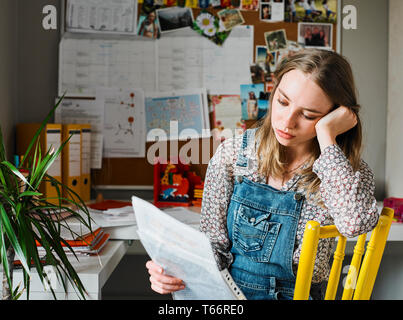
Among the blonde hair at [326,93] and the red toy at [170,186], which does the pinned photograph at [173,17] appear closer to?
the red toy at [170,186]

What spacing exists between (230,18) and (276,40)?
0.26 meters

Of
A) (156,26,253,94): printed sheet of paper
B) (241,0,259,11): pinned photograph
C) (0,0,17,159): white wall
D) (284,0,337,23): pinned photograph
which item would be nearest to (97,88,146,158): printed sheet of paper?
(156,26,253,94): printed sheet of paper

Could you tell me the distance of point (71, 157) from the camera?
2014mm

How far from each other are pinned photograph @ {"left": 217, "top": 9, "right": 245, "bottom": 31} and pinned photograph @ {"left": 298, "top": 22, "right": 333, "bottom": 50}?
1.03ft

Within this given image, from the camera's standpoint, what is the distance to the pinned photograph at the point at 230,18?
7.36ft

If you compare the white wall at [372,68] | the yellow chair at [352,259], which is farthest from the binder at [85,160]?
the yellow chair at [352,259]

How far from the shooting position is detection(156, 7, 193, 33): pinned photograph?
224 cm

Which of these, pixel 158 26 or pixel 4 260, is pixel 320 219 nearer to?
pixel 4 260

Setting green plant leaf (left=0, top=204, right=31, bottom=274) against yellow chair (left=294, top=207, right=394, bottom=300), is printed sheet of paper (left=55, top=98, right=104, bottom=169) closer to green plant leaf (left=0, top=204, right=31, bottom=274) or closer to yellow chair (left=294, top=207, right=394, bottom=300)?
green plant leaf (left=0, top=204, right=31, bottom=274)

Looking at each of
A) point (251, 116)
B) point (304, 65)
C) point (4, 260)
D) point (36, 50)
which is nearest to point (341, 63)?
point (304, 65)

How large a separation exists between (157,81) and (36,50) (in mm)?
632

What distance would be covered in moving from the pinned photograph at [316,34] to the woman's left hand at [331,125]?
137 centimetres

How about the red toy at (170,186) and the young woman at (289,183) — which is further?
the red toy at (170,186)

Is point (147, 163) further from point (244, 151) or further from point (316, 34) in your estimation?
point (244, 151)
